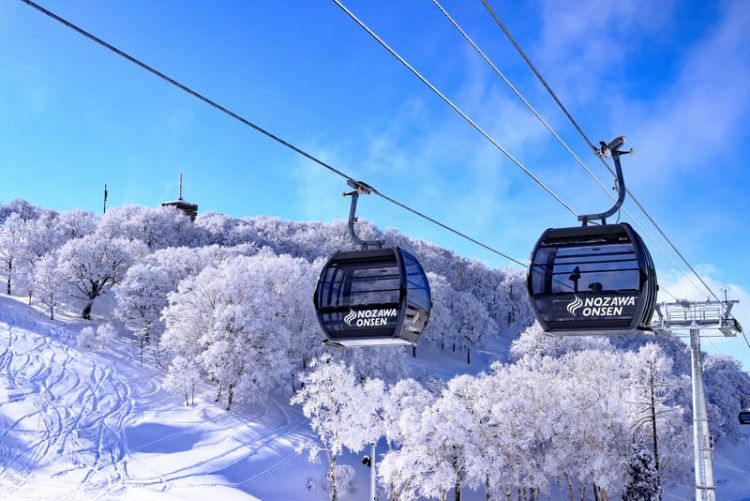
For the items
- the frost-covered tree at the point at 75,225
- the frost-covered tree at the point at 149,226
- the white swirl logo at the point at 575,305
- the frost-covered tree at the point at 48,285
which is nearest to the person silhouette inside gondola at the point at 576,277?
the white swirl logo at the point at 575,305

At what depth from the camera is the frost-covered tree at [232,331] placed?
44.3m

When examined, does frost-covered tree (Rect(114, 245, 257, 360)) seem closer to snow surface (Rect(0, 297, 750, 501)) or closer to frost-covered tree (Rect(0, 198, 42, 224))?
snow surface (Rect(0, 297, 750, 501))

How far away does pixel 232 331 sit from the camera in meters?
45.8

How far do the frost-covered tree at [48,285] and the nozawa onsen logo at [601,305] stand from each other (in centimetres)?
5671

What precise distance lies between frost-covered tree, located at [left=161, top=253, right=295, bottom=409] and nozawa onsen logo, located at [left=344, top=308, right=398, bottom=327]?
114ft

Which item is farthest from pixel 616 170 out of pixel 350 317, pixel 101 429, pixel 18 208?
pixel 18 208

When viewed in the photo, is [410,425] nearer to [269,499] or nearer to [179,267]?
[269,499]

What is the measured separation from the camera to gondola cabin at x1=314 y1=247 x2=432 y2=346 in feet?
34.7

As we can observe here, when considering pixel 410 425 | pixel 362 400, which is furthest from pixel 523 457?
pixel 362 400

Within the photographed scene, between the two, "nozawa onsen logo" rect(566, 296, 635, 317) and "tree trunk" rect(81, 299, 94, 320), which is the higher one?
"tree trunk" rect(81, 299, 94, 320)

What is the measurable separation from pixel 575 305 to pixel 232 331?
3858cm

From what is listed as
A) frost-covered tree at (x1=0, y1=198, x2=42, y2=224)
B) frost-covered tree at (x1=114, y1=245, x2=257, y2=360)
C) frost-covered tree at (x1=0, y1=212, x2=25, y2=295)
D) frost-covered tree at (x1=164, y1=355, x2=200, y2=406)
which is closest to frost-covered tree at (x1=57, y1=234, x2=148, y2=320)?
frost-covered tree at (x1=114, y1=245, x2=257, y2=360)

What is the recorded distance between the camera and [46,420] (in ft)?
123

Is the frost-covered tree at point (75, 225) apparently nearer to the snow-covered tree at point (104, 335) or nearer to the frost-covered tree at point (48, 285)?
the frost-covered tree at point (48, 285)
